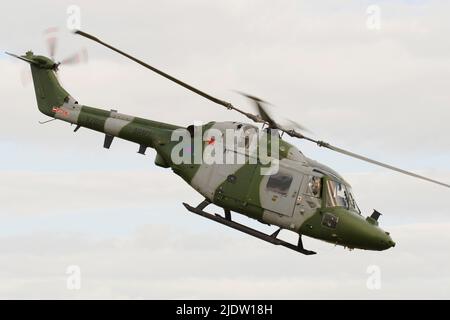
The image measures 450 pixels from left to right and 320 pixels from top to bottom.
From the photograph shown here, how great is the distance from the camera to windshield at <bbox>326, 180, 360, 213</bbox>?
31016mm

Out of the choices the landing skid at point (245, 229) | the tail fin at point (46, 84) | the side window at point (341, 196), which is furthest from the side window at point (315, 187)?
the tail fin at point (46, 84)

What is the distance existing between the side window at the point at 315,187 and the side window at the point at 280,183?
727 millimetres

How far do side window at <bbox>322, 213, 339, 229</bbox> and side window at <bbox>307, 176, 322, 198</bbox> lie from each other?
0.80 meters

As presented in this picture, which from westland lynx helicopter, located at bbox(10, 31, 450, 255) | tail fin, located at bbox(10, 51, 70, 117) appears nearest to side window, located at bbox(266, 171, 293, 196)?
westland lynx helicopter, located at bbox(10, 31, 450, 255)

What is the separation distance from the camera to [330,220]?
1208 inches

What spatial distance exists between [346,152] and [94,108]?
35.8 feet

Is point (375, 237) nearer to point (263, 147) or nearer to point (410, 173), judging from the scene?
point (410, 173)

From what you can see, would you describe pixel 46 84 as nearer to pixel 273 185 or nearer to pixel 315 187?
pixel 273 185

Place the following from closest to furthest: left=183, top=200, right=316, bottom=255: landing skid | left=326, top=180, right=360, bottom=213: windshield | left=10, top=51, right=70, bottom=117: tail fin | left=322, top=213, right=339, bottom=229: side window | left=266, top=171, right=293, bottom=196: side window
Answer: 1. left=322, top=213, right=339, bottom=229: side window
2. left=326, top=180, right=360, bottom=213: windshield
3. left=266, top=171, right=293, bottom=196: side window
4. left=183, top=200, right=316, bottom=255: landing skid
5. left=10, top=51, right=70, bottom=117: tail fin

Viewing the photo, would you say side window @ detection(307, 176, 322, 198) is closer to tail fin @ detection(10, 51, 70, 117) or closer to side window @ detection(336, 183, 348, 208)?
side window @ detection(336, 183, 348, 208)

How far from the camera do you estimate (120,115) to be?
34844 mm

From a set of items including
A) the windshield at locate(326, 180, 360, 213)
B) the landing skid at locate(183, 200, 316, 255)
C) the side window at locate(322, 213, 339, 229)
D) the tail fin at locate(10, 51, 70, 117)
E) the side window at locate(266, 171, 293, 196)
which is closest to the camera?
the side window at locate(322, 213, 339, 229)

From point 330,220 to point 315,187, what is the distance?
133 centimetres

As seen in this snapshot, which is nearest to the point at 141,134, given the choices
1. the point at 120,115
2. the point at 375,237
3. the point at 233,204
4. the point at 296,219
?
the point at 120,115
